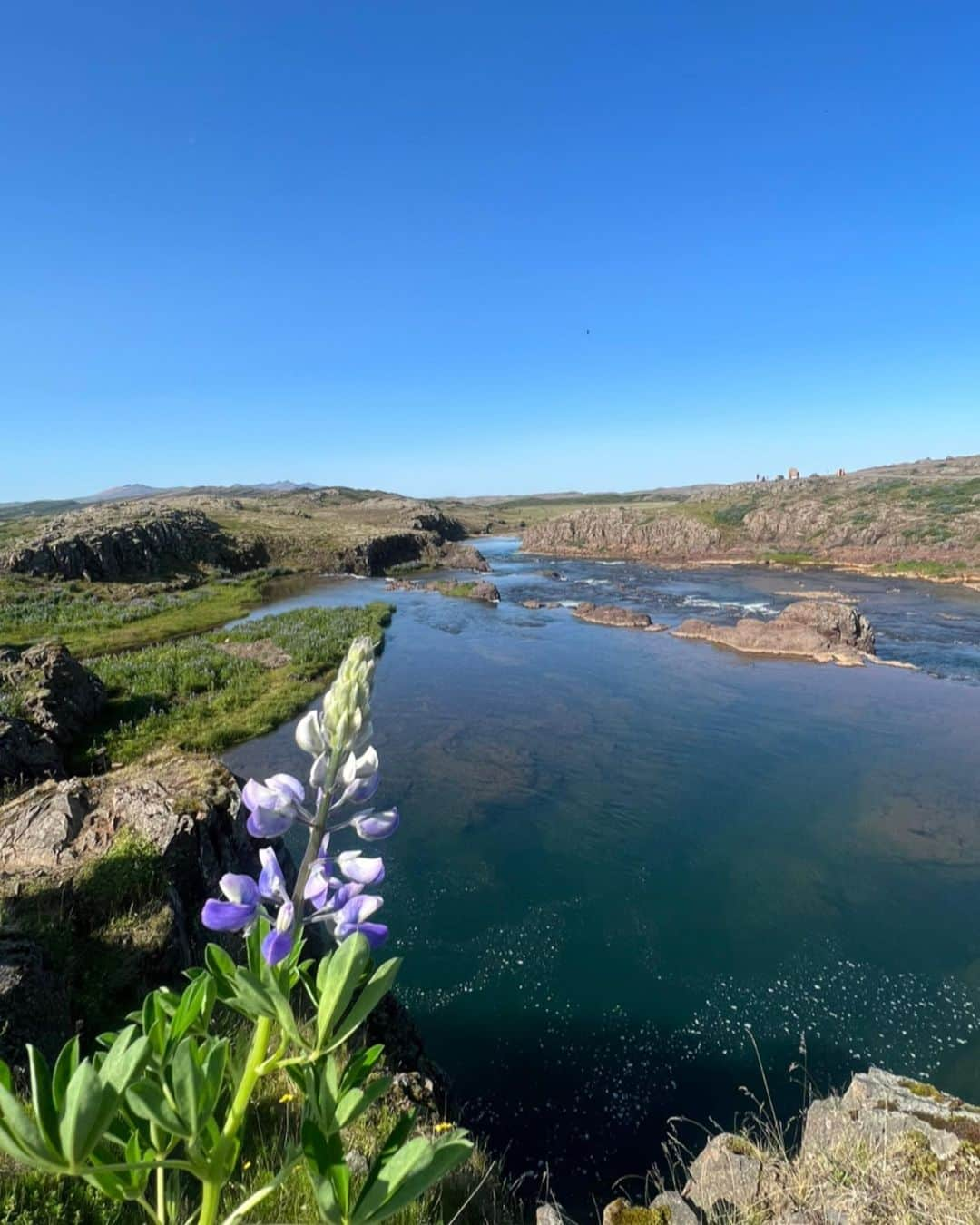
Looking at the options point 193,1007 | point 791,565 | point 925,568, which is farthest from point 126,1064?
point 791,565

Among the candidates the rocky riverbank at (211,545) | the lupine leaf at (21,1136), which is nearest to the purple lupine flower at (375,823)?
the lupine leaf at (21,1136)

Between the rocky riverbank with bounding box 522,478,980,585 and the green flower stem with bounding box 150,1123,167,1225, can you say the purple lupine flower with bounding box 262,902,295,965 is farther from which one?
the rocky riverbank with bounding box 522,478,980,585

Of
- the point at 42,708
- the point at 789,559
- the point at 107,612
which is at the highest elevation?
the point at 107,612

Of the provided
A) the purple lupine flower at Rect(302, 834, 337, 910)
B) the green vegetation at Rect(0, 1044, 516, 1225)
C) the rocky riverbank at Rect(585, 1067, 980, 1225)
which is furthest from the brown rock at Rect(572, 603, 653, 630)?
the purple lupine flower at Rect(302, 834, 337, 910)

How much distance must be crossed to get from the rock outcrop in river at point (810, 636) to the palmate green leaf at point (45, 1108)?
31339mm

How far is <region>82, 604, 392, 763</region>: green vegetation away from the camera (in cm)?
1867

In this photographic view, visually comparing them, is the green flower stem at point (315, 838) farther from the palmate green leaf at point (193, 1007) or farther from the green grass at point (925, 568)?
the green grass at point (925, 568)

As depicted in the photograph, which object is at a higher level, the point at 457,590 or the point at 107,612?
the point at 107,612

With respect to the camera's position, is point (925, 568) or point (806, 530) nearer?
point (925, 568)

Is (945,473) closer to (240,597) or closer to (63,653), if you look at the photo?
(240,597)

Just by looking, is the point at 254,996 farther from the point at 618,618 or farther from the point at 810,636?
the point at 618,618

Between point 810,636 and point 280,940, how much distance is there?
3241 cm

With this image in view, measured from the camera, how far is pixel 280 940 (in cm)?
166

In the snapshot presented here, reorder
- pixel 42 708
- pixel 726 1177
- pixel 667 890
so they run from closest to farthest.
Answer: pixel 726 1177, pixel 667 890, pixel 42 708
